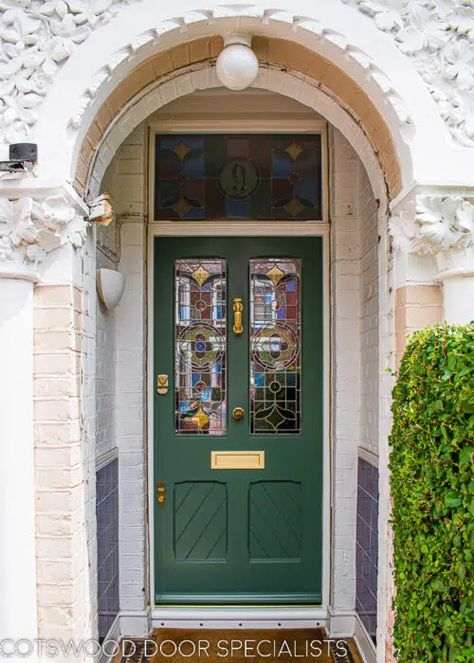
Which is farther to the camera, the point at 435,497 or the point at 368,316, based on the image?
the point at 368,316

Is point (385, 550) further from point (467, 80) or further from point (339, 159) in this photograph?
point (339, 159)

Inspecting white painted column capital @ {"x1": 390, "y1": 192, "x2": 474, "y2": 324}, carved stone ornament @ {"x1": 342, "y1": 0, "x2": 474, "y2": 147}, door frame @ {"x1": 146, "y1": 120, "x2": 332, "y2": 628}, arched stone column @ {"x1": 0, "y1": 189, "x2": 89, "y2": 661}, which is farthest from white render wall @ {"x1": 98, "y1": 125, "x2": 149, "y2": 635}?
white painted column capital @ {"x1": 390, "y1": 192, "x2": 474, "y2": 324}

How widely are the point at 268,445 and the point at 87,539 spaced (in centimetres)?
120

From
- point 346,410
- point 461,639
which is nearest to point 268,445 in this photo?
point 346,410

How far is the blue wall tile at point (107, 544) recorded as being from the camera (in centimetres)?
250

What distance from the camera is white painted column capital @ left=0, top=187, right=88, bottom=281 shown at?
5.98ft

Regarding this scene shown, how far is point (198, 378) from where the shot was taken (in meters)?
3.01

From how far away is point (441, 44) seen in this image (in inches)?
74.7

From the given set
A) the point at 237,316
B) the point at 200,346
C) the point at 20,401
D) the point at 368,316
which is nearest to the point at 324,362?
the point at 368,316

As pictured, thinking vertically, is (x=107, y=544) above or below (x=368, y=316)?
below

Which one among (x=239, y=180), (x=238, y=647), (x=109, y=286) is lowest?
(x=238, y=647)

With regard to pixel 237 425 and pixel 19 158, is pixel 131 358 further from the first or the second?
pixel 19 158

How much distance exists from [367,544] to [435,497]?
1328mm

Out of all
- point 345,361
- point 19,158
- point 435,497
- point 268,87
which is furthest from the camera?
point 345,361
